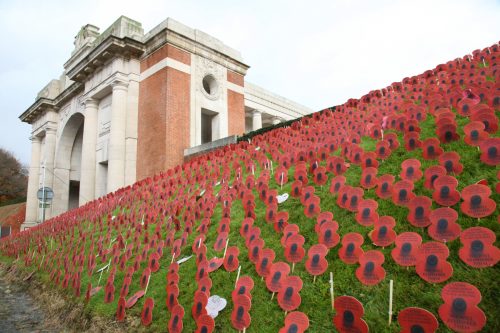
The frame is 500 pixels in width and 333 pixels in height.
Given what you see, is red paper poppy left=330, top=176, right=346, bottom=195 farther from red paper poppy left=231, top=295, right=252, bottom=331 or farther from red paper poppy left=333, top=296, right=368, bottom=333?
red paper poppy left=333, top=296, right=368, bottom=333

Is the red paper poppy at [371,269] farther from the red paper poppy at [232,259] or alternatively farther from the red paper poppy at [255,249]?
the red paper poppy at [232,259]

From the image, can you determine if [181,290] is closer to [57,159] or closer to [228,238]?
[228,238]

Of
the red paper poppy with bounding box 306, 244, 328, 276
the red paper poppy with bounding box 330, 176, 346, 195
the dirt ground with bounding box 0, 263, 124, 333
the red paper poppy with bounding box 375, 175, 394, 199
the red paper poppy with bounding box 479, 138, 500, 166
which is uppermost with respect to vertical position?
the red paper poppy with bounding box 479, 138, 500, 166

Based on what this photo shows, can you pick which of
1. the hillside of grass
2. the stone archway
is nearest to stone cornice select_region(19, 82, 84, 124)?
the stone archway

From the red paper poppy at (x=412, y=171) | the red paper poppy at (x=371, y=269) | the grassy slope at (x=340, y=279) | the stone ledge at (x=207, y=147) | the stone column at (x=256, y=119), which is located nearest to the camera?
the grassy slope at (x=340, y=279)

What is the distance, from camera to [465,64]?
7699mm

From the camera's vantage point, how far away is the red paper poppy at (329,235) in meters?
3.03

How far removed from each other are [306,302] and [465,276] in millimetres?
1123

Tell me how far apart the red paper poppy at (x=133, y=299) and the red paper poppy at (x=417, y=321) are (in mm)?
2810

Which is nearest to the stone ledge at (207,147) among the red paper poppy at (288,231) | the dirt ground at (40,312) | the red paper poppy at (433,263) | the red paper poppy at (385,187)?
the dirt ground at (40,312)

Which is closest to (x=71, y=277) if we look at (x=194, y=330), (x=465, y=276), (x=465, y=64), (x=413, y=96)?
(x=194, y=330)

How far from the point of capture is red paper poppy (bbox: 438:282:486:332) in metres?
1.83

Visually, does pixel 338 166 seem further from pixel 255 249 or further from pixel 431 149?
pixel 255 249

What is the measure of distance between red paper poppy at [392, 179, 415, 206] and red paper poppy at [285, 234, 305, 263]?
960mm
